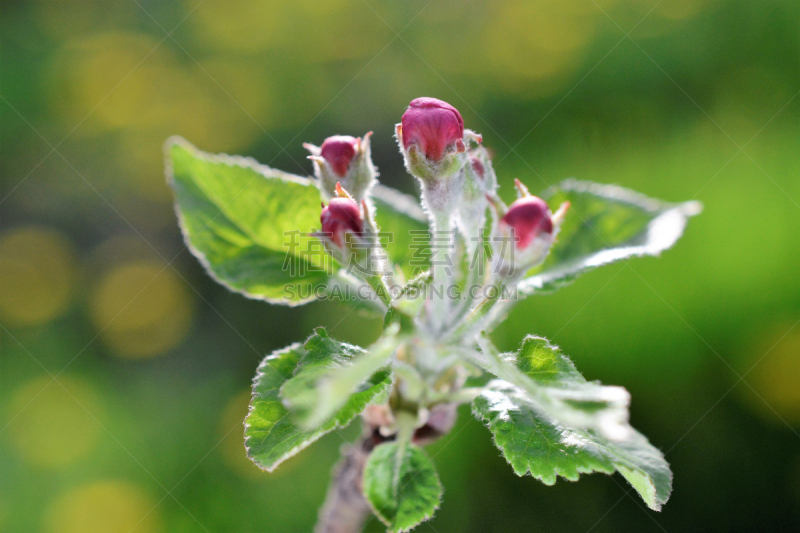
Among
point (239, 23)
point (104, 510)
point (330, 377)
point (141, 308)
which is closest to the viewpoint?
point (330, 377)

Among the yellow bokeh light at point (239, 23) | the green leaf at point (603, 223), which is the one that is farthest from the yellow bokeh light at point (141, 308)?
the green leaf at point (603, 223)

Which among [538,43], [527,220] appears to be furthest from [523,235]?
[538,43]

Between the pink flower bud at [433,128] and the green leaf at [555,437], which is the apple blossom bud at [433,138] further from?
the green leaf at [555,437]

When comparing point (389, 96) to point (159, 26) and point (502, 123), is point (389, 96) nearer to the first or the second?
point (502, 123)

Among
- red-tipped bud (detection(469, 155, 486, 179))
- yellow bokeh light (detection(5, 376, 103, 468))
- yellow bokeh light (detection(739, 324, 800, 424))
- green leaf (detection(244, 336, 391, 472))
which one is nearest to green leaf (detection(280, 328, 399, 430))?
green leaf (detection(244, 336, 391, 472))

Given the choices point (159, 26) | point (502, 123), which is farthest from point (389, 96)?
point (159, 26)

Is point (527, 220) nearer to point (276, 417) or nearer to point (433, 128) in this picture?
point (433, 128)
